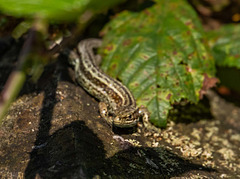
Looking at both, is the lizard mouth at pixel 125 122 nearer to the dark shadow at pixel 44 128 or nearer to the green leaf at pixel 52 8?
the dark shadow at pixel 44 128

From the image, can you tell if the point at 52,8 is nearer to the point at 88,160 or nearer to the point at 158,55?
the point at 88,160

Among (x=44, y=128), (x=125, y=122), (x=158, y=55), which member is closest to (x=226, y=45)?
(x=158, y=55)

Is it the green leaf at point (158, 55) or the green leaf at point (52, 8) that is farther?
the green leaf at point (158, 55)

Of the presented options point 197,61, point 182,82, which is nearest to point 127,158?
point 182,82

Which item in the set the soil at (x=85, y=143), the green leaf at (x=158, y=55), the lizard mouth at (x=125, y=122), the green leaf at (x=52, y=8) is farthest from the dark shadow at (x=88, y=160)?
the green leaf at (x=52, y=8)

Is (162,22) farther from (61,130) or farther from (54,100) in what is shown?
(61,130)
